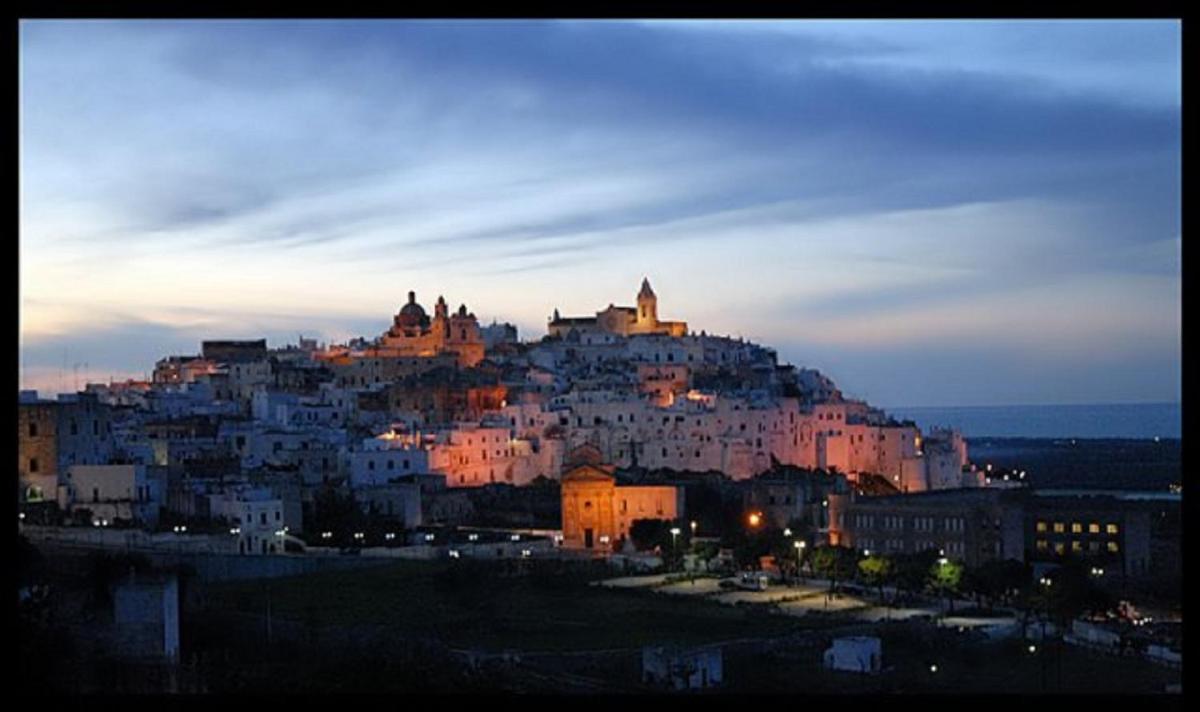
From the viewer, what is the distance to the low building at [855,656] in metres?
7.96

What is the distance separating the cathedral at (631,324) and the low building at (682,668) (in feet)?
55.1

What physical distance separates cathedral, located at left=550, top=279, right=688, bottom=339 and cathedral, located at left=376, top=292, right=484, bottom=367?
2.06 m

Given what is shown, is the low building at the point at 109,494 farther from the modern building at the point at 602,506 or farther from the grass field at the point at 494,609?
the modern building at the point at 602,506

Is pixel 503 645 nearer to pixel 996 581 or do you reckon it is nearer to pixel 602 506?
pixel 996 581

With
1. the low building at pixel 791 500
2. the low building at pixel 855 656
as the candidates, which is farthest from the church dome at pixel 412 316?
the low building at pixel 855 656

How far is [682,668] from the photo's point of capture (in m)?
7.47

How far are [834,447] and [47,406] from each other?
8.78 m

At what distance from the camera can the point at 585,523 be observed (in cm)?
1391

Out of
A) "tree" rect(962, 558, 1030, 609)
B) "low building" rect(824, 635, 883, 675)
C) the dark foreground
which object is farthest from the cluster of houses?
"low building" rect(824, 635, 883, 675)

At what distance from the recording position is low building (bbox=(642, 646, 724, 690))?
7441 mm

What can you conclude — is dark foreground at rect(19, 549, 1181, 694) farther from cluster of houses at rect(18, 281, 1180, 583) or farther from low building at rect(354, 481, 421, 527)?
low building at rect(354, 481, 421, 527)
